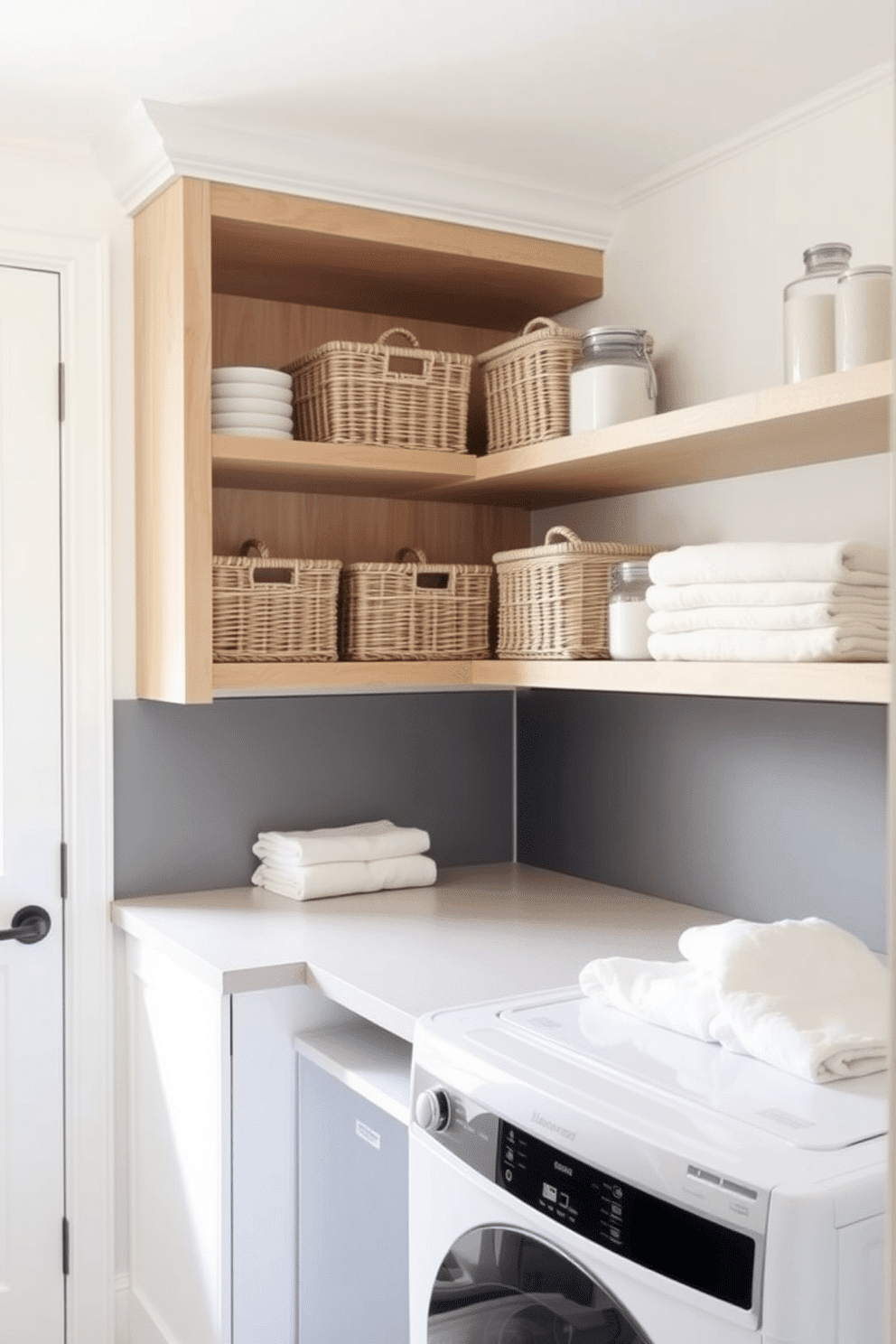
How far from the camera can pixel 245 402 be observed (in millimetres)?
2348

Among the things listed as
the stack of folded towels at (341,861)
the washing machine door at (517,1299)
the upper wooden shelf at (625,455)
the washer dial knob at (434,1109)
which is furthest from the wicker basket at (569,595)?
the washing machine door at (517,1299)

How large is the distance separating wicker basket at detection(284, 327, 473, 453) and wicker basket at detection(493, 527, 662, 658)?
12.3 inches

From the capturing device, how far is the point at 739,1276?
1170mm

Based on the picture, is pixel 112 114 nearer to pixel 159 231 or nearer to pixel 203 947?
pixel 159 231

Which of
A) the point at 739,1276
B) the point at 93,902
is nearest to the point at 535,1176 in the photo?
the point at 739,1276

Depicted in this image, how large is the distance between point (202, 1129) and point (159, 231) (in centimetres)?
155

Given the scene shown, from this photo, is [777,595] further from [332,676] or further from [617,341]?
[332,676]

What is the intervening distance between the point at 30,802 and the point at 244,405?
2.74 feet

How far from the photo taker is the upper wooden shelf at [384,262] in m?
2.32

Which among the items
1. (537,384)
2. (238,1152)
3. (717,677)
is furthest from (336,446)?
(238,1152)

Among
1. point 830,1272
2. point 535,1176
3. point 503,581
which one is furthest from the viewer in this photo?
point 503,581

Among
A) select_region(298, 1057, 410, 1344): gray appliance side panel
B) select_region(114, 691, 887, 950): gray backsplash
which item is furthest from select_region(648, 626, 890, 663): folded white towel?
select_region(298, 1057, 410, 1344): gray appliance side panel

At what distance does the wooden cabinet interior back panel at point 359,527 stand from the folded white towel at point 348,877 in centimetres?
64

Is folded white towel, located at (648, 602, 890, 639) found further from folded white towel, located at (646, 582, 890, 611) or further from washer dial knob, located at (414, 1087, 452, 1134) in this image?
washer dial knob, located at (414, 1087, 452, 1134)
